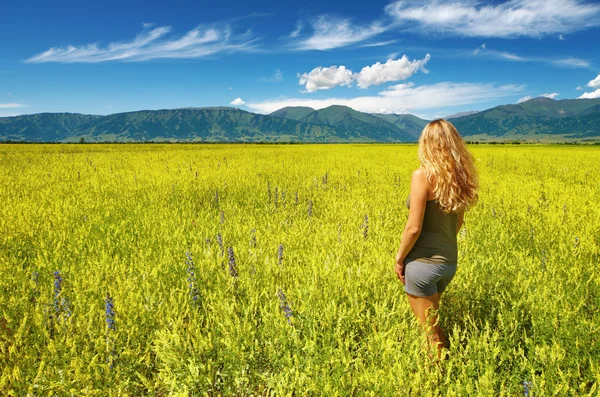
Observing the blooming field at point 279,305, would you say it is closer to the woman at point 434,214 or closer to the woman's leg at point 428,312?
the woman's leg at point 428,312

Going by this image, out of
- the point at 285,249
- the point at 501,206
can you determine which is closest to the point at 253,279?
the point at 285,249

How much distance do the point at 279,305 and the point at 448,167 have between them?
1.88m

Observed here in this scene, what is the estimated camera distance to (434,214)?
2502mm

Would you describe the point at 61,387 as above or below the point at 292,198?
below

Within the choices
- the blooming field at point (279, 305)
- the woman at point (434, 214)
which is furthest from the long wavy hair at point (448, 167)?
the blooming field at point (279, 305)

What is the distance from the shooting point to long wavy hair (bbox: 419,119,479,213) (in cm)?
241

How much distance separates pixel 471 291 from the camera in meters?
3.31

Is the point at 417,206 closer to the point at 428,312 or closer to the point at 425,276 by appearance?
the point at 425,276

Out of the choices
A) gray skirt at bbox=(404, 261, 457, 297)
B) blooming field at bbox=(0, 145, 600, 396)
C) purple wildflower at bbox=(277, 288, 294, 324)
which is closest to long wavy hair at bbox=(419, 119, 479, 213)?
gray skirt at bbox=(404, 261, 457, 297)

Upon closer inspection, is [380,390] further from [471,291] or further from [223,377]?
[471,291]

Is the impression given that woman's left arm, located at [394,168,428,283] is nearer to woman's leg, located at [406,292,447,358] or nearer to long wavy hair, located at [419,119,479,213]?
long wavy hair, located at [419,119,479,213]

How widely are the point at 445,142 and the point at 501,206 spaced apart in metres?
5.59

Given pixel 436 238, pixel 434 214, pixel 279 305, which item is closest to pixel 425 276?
pixel 436 238

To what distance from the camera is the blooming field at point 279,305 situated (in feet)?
7.04
